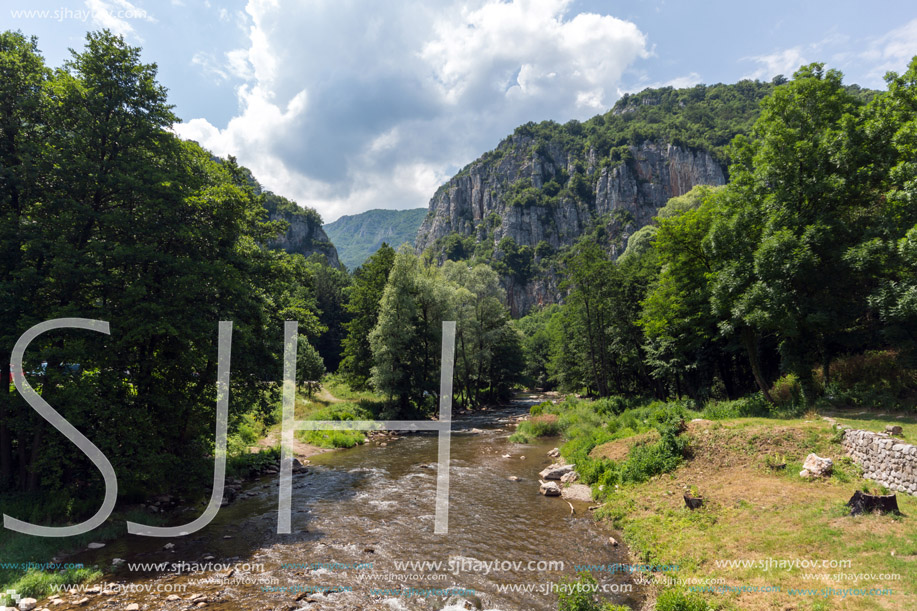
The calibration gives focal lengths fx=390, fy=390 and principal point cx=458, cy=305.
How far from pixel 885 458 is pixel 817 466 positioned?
158 cm

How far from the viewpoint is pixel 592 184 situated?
172 metres

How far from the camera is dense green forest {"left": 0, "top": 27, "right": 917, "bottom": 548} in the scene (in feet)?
37.4

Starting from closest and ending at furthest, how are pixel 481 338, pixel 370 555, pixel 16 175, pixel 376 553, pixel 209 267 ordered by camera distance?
pixel 370 555 < pixel 376 553 < pixel 16 175 < pixel 209 267 < pixel 481 338

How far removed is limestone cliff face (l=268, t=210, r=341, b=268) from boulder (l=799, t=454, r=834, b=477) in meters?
155

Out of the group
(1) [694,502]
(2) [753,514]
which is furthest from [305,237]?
(2) [753,514]

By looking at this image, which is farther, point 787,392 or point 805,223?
point 787,392

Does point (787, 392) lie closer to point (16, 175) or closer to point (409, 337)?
point (409, 337)

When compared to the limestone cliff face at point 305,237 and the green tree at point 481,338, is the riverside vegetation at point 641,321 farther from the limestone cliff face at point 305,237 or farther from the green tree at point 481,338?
the limestone cliff face at point 305,237

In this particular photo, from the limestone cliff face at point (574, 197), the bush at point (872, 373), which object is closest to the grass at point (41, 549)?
the bush at point (872, 373)

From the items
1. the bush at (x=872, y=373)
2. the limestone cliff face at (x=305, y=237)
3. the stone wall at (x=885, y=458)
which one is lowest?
the stone wall at (x=885, y=458)

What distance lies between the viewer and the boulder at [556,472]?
1738 cm

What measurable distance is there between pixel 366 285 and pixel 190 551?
3394 centimetres

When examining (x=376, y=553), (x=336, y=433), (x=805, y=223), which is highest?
(x=805, y=223)

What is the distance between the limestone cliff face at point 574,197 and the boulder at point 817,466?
5393 inches
